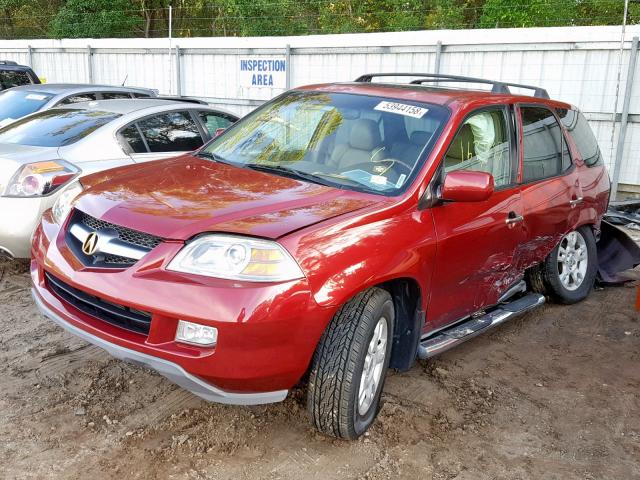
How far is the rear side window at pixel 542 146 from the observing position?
4430 millimetres

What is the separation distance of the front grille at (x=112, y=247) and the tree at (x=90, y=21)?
2410cm

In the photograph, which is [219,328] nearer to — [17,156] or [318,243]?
[318,243]

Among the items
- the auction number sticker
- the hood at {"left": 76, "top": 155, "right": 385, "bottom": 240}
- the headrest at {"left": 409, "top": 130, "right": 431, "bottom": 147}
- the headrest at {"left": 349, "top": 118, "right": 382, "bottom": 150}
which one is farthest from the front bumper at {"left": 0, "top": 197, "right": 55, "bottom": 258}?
the headrest at {"left": 409, "top": 130, "right": 431, "bottom": 147}

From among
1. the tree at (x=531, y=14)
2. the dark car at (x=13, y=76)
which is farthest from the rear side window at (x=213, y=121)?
the tree at (x=531, y=14)

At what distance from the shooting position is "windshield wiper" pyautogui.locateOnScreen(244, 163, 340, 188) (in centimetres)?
348

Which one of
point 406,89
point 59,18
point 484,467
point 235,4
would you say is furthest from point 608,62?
→ point 59,18

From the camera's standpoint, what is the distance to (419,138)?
12.1ft

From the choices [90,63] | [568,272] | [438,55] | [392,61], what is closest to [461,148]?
[568,272]

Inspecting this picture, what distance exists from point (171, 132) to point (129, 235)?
3594 mm

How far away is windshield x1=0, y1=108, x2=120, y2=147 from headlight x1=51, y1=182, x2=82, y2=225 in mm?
1983

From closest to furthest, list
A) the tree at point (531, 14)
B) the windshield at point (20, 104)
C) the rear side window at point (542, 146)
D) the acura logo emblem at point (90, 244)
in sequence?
the acura logo emblem at point (90, 244) → the rear side window at point (542, 146) → the windshield at point (20, 104) → the tree at point (531, 14)

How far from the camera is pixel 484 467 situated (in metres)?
3.08

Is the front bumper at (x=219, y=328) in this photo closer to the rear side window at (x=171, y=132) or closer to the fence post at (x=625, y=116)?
the rear side window at (x=171, y=132)

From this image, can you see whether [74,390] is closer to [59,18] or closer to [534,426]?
[534,426]
